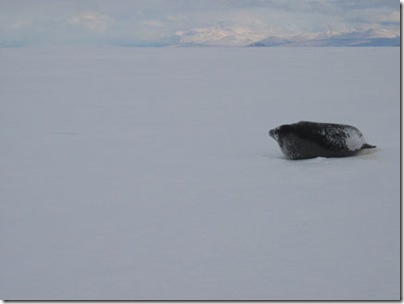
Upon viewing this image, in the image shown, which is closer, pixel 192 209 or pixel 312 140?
pixel 192 209

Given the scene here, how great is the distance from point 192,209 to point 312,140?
2.02 metres

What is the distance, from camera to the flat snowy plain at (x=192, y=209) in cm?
377

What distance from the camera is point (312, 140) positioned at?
6.69 metres

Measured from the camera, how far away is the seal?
21.9 ft

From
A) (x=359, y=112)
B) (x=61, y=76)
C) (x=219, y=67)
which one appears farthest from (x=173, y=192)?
(x=219, y=67)

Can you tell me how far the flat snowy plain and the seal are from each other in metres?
0.16

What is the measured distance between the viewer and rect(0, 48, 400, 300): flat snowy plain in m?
3.77

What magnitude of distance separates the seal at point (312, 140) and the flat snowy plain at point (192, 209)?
0.51 ft

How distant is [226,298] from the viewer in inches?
141

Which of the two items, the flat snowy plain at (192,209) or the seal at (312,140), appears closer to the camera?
the flat snowy plain at (192,209)

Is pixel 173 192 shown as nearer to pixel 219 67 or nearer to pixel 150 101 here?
pixel 150 101

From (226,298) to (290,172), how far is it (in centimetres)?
281

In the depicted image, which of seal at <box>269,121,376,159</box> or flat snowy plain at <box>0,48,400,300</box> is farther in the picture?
seal at <box>269,121,376,159</box>

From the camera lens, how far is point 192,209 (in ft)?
16.9
